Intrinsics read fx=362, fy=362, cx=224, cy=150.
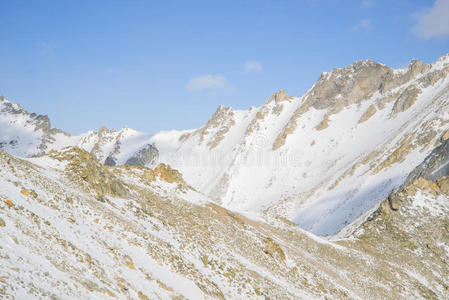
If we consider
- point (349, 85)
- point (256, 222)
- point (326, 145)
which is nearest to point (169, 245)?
point (256, 222)

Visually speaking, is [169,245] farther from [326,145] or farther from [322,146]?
[322,146]

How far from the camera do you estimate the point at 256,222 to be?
131 ft

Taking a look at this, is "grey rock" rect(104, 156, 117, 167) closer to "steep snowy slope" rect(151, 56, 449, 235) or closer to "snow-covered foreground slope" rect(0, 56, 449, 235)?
"snow-covered foreground slope" rect(0, 56, 449, 235)

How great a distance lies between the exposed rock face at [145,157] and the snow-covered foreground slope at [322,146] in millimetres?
459

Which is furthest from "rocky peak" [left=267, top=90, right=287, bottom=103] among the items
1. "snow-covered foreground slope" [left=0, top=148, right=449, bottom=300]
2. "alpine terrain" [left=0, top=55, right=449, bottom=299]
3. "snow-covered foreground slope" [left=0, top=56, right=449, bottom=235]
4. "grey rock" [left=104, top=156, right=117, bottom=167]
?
"snow-covered foreground slope" [left=0, top=148, right=449, bottom=300]

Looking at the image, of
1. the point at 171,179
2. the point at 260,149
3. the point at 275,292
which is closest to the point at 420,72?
the point at 260,149

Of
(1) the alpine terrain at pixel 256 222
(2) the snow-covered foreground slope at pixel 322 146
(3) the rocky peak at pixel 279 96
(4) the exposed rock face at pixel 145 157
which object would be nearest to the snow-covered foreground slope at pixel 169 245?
(1) the alpine terrain at pixel 256 222

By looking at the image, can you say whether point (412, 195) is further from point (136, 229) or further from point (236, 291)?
point (136, 229)

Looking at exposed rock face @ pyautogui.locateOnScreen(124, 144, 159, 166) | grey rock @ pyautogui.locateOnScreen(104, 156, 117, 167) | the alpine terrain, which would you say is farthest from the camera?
grey rock @ pyautogui.locateOnScreen(104, 156, 117, 167)

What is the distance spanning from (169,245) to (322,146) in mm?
98330

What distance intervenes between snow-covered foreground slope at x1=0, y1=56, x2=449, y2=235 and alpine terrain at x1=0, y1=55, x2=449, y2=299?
60 cm

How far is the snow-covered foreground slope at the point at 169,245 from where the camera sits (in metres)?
12.7

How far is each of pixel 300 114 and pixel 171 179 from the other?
102846mm

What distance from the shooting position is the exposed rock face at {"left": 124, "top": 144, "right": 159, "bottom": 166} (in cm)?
15825
